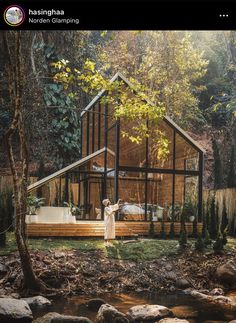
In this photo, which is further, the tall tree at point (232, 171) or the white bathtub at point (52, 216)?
the tall tree at point (232, 171)

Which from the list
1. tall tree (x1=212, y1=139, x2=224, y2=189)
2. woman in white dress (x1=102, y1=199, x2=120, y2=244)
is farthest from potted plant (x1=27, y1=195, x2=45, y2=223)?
tall tree (x1=212, y1=139, x2=224, y2=189)

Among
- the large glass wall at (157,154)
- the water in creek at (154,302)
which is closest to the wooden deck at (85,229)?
the large glass wall at (157,154)

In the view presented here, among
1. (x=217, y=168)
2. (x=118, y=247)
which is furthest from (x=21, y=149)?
(x=217, y=168)

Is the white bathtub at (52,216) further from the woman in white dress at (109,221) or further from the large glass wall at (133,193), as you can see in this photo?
the large glass wall at (133,193)

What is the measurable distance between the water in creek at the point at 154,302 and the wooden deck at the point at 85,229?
10.0ft

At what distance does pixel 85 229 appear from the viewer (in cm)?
979

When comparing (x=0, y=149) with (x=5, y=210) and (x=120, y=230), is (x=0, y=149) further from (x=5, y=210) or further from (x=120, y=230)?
(x=120, y=230)

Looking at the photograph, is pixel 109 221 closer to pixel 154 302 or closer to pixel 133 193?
pixel 133 193

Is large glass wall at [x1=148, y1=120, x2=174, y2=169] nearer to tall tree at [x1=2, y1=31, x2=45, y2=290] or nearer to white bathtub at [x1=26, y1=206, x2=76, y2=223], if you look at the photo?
white bathtub at [x1=26, y1=206, x2=76, y2=223]

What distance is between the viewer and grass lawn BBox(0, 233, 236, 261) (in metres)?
8.52
